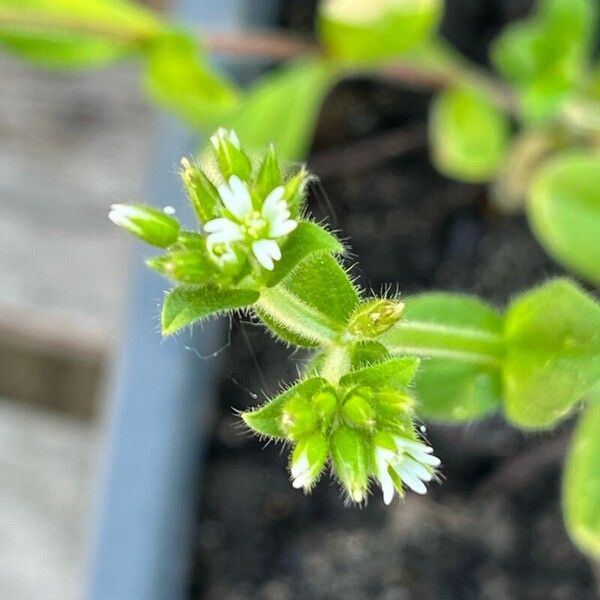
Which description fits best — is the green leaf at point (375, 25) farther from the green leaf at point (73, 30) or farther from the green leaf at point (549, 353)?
the green leaf at point (549, 353)

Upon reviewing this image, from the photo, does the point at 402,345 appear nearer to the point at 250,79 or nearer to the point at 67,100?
the point at 250,79

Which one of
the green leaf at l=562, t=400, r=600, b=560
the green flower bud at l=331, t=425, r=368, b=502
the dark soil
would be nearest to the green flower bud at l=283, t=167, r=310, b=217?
the green flower bud at l=331, t=425, r=368, b=502

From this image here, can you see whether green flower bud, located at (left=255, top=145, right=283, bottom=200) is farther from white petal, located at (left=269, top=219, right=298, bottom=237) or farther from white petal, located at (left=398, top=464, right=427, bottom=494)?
white petal, located at (left=398, top=464, right=427, bottom=494)

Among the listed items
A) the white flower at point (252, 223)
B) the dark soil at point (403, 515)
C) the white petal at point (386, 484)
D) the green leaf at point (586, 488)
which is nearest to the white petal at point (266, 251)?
the white flower at point (252, 223)

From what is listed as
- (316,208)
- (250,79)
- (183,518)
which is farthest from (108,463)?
(250,79)

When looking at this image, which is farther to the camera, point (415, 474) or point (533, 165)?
point (533, 165)

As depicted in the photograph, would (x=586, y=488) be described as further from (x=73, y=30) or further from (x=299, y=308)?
(x=73, y=30)
